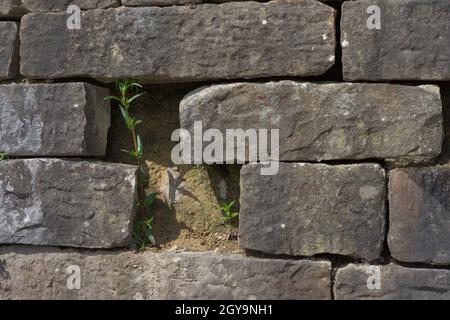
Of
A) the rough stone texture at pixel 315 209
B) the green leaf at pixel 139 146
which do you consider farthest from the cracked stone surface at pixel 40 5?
the rough stone texture at pixel 315 209

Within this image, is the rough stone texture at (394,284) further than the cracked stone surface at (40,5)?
No

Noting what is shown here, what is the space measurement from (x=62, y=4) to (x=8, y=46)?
0.39 m

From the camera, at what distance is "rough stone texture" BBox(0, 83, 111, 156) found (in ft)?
10.6

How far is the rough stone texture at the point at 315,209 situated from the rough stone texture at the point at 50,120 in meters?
0.88

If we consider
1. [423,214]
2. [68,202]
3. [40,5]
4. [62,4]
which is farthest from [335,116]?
[40,5]

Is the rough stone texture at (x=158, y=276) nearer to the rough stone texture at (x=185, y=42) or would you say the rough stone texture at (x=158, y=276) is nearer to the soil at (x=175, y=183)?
the soil at (x=175, y=183)

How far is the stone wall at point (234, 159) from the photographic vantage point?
9.83ft

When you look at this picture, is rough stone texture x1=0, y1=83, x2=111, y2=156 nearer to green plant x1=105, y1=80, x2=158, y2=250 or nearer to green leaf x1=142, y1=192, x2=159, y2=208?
green plant x1=105, y1=80, x2=158, y2=250

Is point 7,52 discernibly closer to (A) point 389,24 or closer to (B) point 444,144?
(A) point 389,24

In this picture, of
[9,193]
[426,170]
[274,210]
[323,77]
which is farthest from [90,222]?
[426,170]

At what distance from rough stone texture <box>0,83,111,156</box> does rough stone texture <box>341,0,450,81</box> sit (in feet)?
4.55

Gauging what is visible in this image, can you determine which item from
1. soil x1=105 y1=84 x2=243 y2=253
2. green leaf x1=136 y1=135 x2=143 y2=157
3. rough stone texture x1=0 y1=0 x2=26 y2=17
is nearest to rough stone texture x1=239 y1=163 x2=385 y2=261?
soil x1=105 y1=84 x2=243 y2=253

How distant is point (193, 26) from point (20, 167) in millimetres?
1211

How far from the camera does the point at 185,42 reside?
3.17 meters
